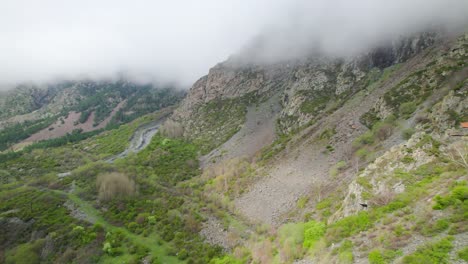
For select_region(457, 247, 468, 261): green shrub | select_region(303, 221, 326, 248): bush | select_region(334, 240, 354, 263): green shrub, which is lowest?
select_region(303, 221, 326, 248): bush

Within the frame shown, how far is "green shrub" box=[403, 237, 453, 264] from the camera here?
41.8ft

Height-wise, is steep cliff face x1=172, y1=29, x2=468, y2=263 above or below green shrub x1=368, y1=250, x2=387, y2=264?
below

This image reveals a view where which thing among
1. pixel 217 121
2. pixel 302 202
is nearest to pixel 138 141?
pixel 217 121

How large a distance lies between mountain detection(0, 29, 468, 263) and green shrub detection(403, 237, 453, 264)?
0.28 feet

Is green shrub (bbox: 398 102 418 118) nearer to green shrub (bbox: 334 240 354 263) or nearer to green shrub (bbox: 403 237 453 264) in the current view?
green shrub (bbox: 334 240 354 263)

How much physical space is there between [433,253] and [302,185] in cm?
3647

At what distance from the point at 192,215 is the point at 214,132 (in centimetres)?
6744

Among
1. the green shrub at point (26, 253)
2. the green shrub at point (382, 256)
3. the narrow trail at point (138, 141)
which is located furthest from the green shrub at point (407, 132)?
the narrow trail at point (138, 141)

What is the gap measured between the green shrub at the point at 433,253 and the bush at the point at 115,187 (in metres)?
69.2

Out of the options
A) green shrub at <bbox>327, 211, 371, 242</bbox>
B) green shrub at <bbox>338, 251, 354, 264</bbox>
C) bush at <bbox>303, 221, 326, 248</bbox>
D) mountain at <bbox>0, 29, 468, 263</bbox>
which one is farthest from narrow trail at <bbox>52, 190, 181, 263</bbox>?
green shrub at <bbox>338, 251, 354, 264</bbox>

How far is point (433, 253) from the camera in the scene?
43.1 ft

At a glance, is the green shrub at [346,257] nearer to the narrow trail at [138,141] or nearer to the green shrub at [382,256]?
the green shrub at [382,256]

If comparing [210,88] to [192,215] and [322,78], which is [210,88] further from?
[192,215]

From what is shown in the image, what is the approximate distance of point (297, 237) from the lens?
25.0m
